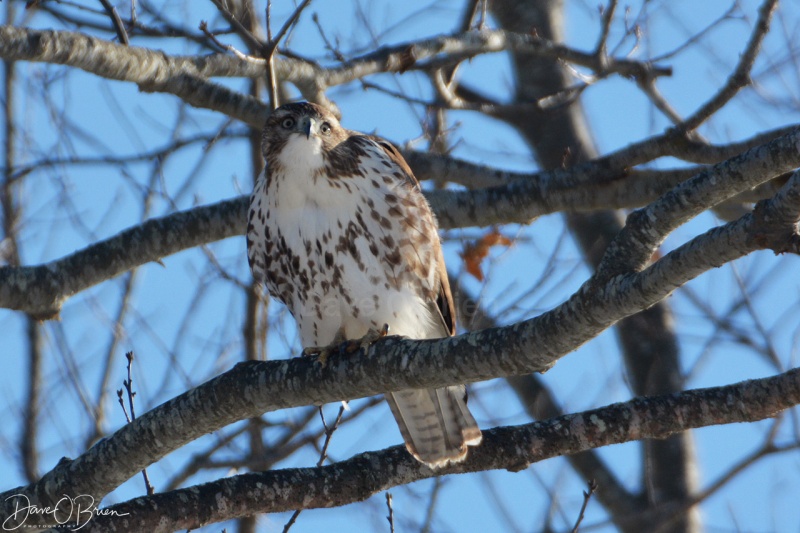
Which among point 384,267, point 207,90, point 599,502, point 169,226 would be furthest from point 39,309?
point 599,502

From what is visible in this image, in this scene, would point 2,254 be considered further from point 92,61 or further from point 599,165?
point 599,165

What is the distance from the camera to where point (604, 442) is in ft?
11.8

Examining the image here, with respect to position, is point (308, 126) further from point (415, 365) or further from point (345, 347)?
point (415, 365)

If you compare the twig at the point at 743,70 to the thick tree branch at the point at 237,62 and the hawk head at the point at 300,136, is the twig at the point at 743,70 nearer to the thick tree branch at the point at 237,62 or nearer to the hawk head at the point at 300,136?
the thick tree branch at the point at 237,62

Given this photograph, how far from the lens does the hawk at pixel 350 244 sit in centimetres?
448

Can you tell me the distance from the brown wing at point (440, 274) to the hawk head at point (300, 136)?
8.5 inches

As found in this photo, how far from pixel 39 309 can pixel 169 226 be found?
0.72 m

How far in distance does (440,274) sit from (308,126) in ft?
3.05

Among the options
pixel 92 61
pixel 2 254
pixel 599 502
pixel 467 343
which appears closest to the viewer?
pixel 467 343

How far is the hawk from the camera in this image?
14.7 feet

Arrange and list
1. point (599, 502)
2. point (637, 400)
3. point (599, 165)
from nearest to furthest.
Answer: point (637, 400) → point (599, 165) → point (599, 502)
